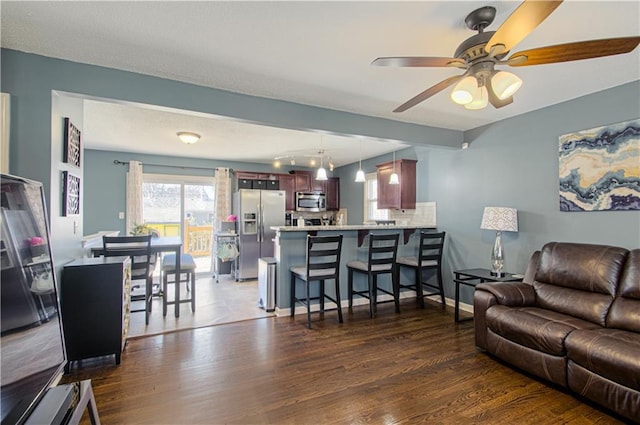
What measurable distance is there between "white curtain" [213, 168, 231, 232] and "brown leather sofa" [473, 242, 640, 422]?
4.94 meters

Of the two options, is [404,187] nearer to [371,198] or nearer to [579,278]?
[371,198]

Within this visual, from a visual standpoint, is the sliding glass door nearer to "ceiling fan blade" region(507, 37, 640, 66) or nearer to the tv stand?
the tv stand

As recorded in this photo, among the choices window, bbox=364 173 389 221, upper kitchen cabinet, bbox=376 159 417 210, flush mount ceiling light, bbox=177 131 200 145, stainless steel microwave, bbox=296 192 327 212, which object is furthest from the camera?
stainless steel microwave, bbox=296 192 327 212

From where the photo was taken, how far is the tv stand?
1.08 m

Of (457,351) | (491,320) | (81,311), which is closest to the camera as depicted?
(81,311)

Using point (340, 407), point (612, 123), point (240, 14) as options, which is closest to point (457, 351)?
point (340, 407)

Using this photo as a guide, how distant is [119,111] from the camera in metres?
3.47

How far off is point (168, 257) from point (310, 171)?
3820mm

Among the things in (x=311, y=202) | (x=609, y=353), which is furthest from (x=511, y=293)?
(x=311, y=202)

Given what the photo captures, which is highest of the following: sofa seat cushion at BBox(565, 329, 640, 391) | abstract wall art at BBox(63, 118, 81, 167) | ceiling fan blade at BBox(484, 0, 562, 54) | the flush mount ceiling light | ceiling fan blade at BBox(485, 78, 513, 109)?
the flush mount ceiling light

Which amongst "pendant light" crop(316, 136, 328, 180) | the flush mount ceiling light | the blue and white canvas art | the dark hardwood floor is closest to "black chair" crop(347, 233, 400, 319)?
the dark hardwood floor

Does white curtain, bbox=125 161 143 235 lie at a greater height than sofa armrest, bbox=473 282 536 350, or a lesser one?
greater

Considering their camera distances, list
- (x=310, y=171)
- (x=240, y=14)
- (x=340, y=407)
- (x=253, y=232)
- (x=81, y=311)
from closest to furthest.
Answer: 1. (x=240, y=14)
2. (x=340, y=407)
3. (x=81, y=311)
4. (x=253, y=232)
5. (x=310, y=171)

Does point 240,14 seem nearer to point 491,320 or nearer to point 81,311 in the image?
point 81,311
